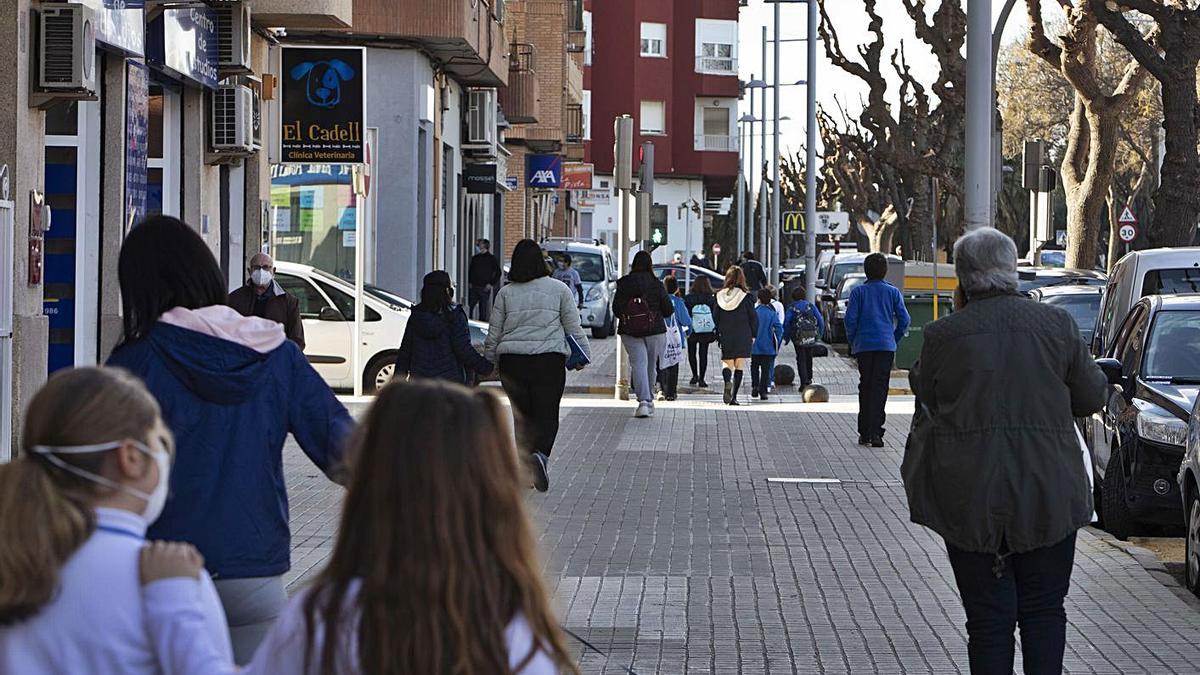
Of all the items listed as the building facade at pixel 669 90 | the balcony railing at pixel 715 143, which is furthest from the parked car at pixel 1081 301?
the balcony railing at pixel 715 143

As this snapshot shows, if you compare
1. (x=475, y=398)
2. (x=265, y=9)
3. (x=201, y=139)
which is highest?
(x=265, y=9)

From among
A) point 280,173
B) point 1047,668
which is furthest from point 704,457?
point 280,173

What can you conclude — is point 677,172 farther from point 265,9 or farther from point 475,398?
point 475,398

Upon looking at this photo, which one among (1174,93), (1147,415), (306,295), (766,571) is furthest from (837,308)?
(766,571)

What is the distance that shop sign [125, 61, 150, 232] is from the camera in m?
15.2

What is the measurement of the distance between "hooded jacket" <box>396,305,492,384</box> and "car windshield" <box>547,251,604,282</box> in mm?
28458

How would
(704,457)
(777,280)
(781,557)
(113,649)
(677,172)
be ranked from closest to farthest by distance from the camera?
(113,649)
(781,557)
(704,457)
(777,280)
(677,172)

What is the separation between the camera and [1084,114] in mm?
40031

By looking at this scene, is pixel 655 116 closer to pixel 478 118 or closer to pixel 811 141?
pixel 811 141

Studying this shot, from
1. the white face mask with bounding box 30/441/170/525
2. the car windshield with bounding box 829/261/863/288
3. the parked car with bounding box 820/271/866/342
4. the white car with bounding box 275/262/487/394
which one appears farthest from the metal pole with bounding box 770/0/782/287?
the white face mask with bounding box 30/441/170/525

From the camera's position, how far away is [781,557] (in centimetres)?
1120

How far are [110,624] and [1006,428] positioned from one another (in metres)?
3.80

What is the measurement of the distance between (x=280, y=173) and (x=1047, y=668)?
77.6 ft

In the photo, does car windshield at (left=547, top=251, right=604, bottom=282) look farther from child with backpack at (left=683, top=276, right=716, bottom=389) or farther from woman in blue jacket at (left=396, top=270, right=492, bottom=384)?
woman in blue jacket at (left=396, top=270, right=492, bottom=384)
